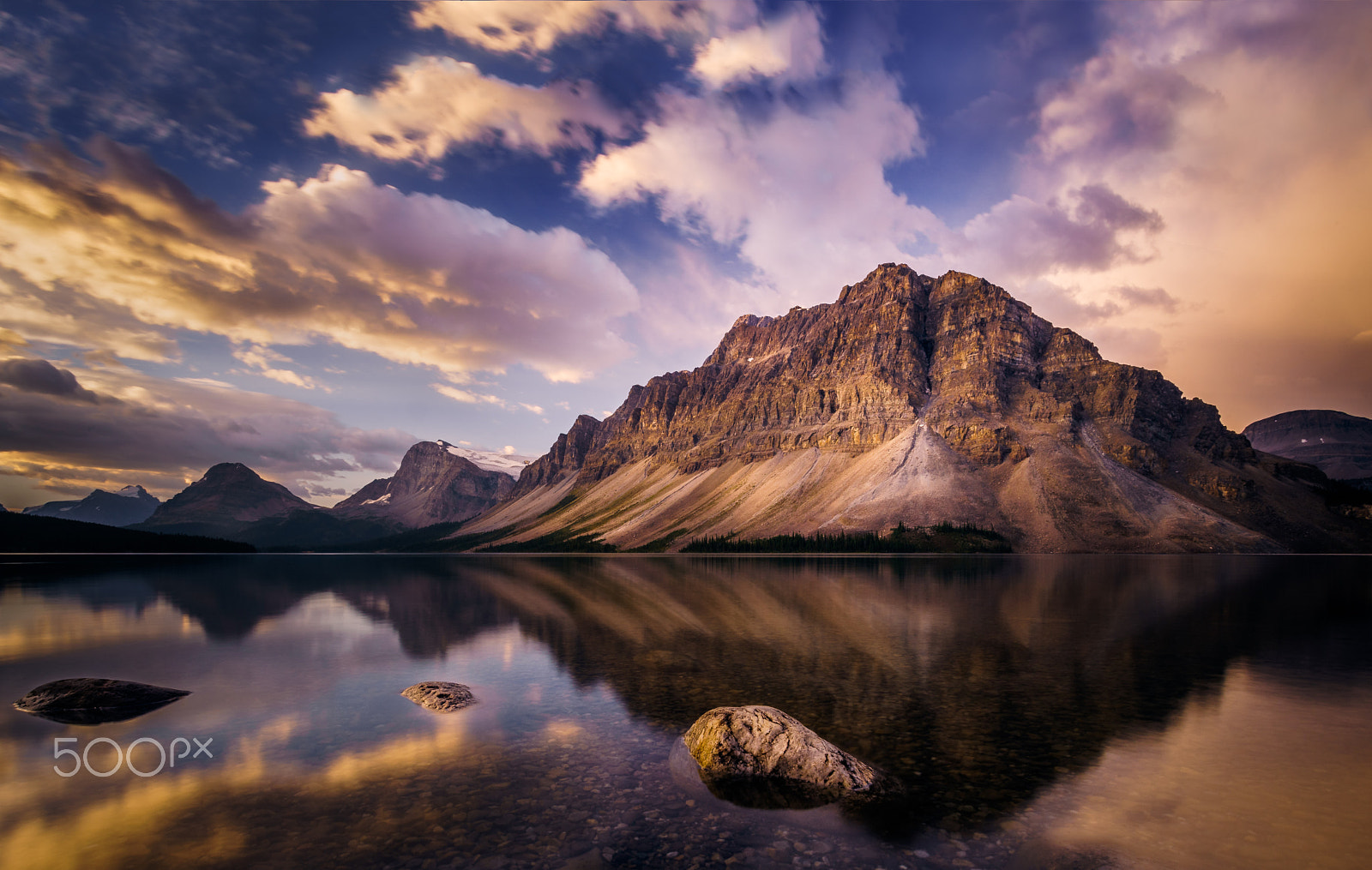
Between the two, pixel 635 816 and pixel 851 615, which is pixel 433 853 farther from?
pixel 851 615

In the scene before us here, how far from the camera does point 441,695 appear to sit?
2716 centimetres

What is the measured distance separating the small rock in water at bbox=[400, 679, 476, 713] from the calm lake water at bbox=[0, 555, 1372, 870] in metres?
0.65

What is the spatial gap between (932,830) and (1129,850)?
4296 millimetres

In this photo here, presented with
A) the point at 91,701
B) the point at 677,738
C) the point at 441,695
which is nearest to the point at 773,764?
the point at 677,738

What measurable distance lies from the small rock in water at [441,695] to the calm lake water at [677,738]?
2.14 ft

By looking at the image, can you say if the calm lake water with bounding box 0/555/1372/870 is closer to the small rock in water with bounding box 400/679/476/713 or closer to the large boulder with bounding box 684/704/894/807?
the small rock in water with bounding box 400/679/476/713

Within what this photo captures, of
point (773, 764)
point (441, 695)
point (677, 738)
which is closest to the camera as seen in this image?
point (773, 764)

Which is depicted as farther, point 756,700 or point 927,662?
point 927,662

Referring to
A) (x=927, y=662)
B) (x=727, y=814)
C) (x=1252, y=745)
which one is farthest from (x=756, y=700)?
(x=1252, y=745)

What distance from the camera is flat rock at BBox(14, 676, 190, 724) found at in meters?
25.5

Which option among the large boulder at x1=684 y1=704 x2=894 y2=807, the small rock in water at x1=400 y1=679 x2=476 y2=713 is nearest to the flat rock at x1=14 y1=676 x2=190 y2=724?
the small rock in water at x1=400 y1=679 x2=476 y2=713

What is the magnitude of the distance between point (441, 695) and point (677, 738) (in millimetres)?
12337

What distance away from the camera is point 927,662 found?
1315 inches

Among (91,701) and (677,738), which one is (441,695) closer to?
(677,738)
